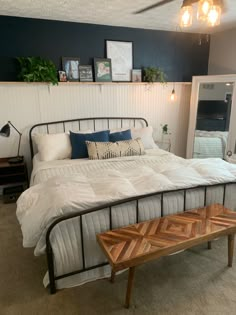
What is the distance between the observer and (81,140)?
322 cm

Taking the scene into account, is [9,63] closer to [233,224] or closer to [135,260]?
[135,260]

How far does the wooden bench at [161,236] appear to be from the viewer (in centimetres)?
150

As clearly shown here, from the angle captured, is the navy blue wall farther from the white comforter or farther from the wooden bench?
the wooden bench

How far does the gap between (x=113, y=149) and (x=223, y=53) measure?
2.73 meters

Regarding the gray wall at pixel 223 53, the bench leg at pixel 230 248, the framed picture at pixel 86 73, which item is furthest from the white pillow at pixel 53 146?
the gray wall at pixel 223 53

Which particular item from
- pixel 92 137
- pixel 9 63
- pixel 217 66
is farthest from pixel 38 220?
pixel 217 66

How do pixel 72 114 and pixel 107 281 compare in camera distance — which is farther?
pixel 72 114

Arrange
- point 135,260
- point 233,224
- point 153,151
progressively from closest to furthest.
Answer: point 135,260, point 233,224, point 153,151

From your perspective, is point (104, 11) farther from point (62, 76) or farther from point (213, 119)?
point (213, 119)

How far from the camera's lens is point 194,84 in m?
4.08

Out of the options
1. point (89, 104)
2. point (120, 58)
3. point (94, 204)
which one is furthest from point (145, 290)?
point (120, 58)

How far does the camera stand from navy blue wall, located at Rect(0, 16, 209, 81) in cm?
320

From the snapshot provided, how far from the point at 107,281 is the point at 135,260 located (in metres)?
0.60

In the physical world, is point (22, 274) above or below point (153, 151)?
below
